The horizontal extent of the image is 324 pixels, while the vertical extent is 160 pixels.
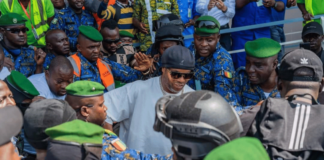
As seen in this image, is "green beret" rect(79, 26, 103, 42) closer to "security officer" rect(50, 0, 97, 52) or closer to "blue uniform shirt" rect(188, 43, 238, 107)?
"security officer" rect(50, 0, 97, 52)

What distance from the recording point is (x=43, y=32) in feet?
22.6

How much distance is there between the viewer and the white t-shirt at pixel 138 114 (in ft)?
14.5

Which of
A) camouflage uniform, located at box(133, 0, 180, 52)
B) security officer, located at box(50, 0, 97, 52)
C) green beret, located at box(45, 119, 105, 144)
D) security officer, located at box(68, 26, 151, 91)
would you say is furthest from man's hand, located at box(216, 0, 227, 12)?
green beret, located at box(45, 119, 105, 144)

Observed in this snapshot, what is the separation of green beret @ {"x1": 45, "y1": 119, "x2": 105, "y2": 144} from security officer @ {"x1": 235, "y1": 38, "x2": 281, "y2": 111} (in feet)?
8.20

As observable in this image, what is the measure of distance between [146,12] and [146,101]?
283 cm

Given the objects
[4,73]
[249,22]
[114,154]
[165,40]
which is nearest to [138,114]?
[114,154]

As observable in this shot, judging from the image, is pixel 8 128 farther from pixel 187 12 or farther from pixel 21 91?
pixel 187 12

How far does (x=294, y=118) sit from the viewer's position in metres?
3.16

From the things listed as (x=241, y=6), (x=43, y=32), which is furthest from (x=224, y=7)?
(x=43, y=32)

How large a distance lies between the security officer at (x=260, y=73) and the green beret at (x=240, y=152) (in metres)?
3.17

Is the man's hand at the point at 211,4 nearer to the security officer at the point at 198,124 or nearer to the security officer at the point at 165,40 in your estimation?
the security officer at the point at 165,40

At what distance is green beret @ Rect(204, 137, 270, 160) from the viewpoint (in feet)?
6.20

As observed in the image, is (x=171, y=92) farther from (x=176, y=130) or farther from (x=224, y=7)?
(x=224, y=7)

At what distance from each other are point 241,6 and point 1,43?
361cm
